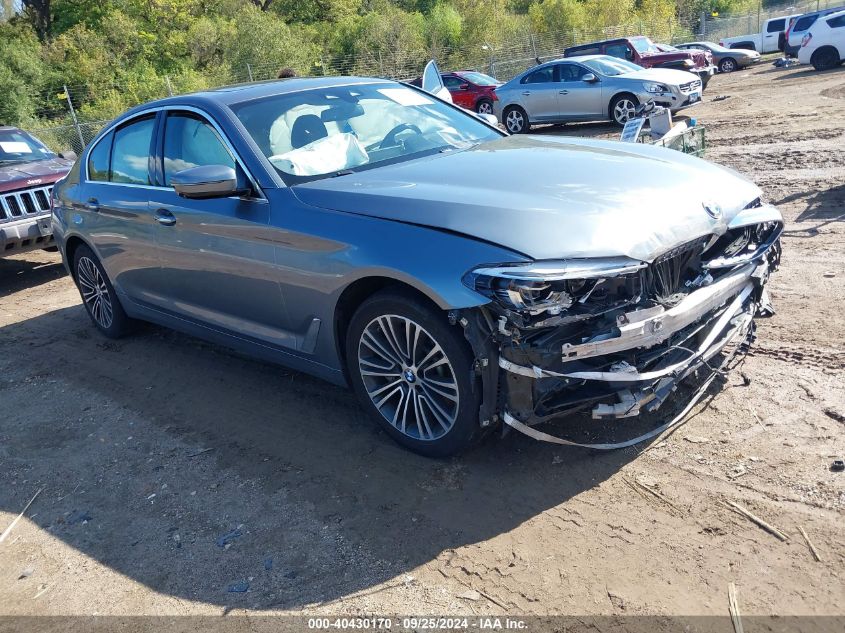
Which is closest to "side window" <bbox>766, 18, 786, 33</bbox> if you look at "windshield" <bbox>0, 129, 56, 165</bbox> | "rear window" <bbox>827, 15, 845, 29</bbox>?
"rear window" <bbox>827, 15, 845, 29</bbox>

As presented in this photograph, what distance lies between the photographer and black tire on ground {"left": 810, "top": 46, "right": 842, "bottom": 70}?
22.1 metres

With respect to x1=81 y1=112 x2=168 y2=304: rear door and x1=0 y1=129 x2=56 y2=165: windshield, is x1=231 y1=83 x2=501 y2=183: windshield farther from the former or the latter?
x1=0 y1=129 x2=56 y2=165: windshield

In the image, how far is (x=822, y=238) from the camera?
6.39 meters

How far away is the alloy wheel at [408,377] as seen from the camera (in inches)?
138

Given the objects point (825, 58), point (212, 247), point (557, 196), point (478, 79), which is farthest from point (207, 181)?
point (825, 58)

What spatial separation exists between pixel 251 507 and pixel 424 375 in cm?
105

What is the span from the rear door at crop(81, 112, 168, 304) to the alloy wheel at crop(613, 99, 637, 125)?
12.3 m

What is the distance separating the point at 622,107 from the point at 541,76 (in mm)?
2464

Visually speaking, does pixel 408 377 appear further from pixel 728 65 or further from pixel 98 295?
pixel 728 65

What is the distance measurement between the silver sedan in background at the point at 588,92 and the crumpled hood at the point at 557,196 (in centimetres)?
1231

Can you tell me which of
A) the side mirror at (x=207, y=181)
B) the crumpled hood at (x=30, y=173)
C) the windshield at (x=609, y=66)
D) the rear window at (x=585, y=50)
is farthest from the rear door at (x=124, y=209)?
the rear window at (x=585, y=50)

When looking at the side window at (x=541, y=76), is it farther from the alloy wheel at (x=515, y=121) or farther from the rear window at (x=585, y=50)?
the rear window at (x=585, y=50)

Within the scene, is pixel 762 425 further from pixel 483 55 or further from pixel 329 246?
pixel 483 55

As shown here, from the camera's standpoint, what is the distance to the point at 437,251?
3.33m
